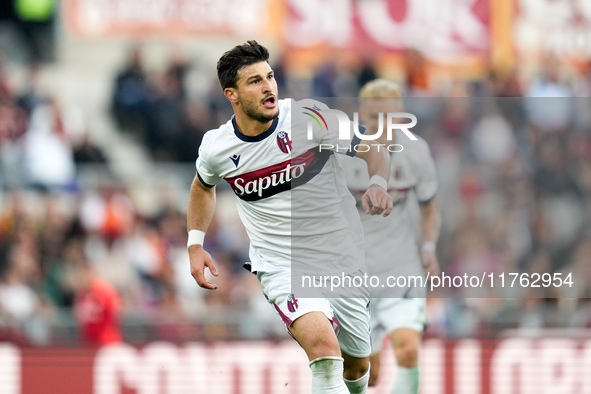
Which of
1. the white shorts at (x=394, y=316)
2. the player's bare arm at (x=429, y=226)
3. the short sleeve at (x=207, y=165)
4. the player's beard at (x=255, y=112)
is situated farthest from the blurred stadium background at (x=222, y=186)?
the player's beard at (x=255, y=112)

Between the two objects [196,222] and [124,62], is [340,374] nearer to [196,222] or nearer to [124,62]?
[196,222]

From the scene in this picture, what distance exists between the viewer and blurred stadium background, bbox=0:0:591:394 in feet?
35.6

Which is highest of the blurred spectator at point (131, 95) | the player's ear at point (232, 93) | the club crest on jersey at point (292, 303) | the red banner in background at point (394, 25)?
the red banner in background at point (394, 25)

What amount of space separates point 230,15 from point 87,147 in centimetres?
350

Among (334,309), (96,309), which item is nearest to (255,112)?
(334,309)

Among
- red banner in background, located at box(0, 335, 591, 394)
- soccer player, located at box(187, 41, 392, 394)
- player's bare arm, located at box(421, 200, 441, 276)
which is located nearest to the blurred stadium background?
red banner in background, located at box(0, 335, 591, 394)

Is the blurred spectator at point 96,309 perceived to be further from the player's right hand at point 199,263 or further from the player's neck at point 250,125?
the player's neck at point 250,125

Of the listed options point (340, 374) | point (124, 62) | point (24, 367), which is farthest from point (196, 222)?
point (124, 62)

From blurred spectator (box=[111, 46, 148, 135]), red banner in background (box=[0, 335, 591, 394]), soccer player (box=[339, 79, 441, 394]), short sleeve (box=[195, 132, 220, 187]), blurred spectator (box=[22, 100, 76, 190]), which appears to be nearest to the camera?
short sleeve (box=[195, 132, 220, 187])

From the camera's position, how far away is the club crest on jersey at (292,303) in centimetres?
627

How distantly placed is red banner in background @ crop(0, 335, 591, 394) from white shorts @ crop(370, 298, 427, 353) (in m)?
2.90

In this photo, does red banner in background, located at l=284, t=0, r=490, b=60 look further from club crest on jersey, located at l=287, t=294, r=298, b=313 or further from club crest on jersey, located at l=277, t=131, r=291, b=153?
club crest on jersey, located at l=287, t=294, r=298, b=313

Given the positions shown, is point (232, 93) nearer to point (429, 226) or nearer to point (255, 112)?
point (255, 112)

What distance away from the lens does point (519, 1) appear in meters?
16.2
